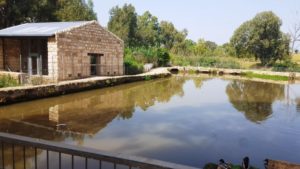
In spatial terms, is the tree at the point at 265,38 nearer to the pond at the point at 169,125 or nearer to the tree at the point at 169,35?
the tree at the point at 169,35

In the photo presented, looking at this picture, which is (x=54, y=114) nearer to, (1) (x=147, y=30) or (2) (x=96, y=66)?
(2) (x=96, y=66)

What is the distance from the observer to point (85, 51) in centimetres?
2377

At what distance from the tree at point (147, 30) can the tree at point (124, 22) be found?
316cm

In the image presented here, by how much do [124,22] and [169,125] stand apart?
48.1m

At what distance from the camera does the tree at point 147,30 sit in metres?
63.3

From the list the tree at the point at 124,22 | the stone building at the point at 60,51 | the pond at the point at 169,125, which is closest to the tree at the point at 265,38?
the tree at the point at 124,22

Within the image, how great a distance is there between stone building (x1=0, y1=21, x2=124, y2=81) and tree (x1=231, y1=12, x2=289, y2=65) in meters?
26.0

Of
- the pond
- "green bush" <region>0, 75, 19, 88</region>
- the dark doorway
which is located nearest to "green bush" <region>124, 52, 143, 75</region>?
the dark doorway

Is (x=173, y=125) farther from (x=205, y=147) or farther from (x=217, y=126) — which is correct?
(x=205, y=147)

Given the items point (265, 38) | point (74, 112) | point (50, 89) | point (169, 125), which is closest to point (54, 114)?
point (74, 112)

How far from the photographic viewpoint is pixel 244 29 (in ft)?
156

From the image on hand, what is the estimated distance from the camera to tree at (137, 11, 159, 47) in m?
63.3

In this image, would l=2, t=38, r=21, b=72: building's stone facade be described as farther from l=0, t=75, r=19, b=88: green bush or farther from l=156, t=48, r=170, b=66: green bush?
l=156, t=48, r=170, b=66: green bush

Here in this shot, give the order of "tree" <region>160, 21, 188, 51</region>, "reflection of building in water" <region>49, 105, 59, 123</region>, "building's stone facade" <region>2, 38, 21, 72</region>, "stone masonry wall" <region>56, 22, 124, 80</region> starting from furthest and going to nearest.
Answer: "tree" <region>160, 21, 188, 51</region> → "building's stone facade" <region>2, 38, 21, 72</region> → "stone masonry wall" <region>56, 22, 124, 80</region> → "reflection of building in water" <region>49, 105, 59, 123</region>
